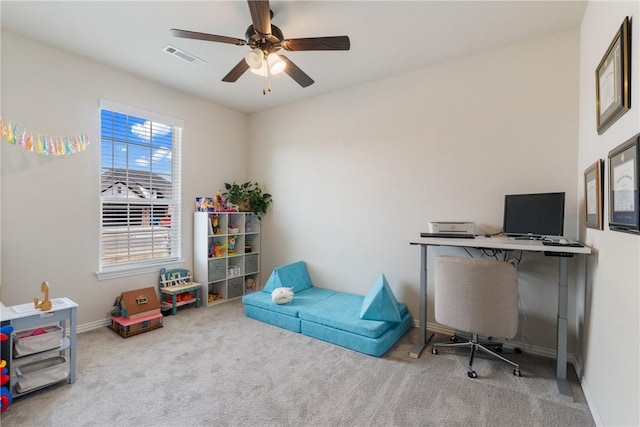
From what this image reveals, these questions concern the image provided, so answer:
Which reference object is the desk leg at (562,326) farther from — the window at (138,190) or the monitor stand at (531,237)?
the window at (138,190)

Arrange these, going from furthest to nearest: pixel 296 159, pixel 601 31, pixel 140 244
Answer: pixel 296 159, pixel 140 244, pixel 601 31

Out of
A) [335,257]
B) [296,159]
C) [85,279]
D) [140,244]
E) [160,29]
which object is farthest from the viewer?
[296,159]

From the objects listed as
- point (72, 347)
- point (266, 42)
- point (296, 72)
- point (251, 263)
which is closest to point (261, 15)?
point (266, 42)

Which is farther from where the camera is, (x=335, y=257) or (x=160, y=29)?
(x=335, y=257)

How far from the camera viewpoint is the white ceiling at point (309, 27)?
7.32 ft

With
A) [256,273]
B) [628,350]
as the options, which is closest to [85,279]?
[256,273]

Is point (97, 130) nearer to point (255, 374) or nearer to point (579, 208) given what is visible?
point (255, 374)

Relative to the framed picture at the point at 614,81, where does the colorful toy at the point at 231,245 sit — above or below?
below

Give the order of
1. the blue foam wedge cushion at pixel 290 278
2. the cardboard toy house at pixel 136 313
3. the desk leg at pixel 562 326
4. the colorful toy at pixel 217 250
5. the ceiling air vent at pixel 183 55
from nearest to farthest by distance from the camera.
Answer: the desk leg at pixel 562 326 → the ceiling air vent at pixel 183 55 → the cardboard toy house at pixel 136 313 → the blue foam wedge cushion at pixel 290 278 → the colorful toy at pixel 217 250

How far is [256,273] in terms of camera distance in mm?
4570

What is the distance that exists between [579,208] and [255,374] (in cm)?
294

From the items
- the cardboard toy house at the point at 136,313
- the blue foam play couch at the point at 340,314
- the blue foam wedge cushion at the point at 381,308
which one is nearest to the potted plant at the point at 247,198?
the blue foam play couch at the point at 340,314

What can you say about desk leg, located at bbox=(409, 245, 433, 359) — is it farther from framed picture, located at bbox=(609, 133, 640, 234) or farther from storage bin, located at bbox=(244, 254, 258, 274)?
storage bin, located at bbox=(244, 254, 258, 274)

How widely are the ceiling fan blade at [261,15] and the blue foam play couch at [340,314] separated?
7.71ft
